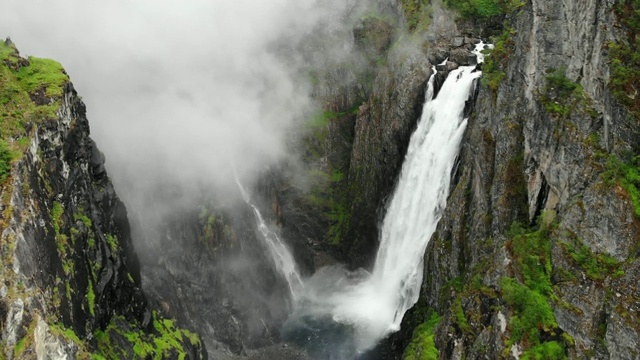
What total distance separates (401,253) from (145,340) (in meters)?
22.0

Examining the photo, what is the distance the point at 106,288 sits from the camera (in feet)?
96.9

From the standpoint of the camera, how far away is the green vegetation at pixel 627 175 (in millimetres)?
19828

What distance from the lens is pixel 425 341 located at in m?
30.6

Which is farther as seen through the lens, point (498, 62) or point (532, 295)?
point (498, 62)

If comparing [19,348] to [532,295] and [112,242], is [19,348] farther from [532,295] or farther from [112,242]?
[532,295]

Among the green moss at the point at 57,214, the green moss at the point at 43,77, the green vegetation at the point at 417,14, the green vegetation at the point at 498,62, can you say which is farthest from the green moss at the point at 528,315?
the green vegetation at the point at 417,14

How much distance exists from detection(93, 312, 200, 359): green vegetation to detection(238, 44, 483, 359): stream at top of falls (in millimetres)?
11318

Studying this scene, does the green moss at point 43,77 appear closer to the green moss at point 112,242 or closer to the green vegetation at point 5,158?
the green vegetation at point 5,158

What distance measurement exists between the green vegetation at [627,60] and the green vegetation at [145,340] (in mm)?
27305

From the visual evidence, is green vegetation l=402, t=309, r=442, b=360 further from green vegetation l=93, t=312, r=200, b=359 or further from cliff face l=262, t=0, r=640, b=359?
green vegetation l=93, t=312, r=200, b=359

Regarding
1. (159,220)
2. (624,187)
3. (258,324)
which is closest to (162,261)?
(159,220)

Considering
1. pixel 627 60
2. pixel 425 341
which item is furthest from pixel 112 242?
pixel 627 60

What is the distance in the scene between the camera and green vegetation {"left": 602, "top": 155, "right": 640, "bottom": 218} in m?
19.8

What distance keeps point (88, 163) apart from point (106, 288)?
8.18m
